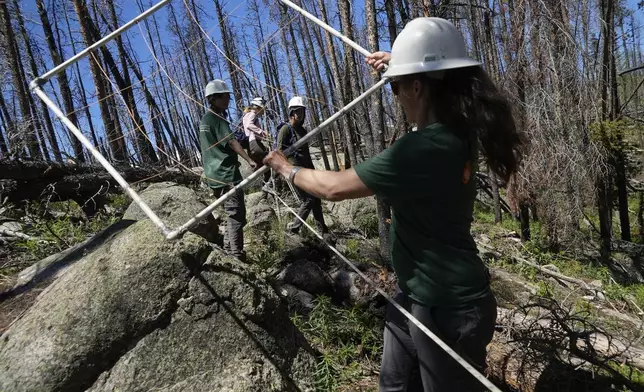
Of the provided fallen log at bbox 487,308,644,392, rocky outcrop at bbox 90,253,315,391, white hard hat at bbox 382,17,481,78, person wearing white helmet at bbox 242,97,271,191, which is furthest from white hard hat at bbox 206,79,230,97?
fallen log at bbox 487,308,644,392

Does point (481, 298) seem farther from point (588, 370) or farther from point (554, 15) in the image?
point (554, 15)

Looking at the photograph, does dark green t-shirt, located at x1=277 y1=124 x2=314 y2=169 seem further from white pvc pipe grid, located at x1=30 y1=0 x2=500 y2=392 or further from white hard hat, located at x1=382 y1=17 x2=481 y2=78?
white hard hat, located at x1=382 y1=17 x2=481 y2=78

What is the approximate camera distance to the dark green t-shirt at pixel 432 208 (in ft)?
4.89

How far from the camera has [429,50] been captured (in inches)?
A: 62.5

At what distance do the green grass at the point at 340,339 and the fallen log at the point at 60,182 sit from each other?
2.77m

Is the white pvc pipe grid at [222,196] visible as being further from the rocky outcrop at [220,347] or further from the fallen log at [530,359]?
the fallen log at [530,359]

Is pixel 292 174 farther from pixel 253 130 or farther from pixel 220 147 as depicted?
pixel 253 130

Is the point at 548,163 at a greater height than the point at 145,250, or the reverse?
the point at 145,250

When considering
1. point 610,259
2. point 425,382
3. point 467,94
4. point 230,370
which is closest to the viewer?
point 467,94

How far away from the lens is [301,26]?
2041 cm

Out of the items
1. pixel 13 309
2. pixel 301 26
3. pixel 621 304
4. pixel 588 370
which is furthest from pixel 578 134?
pixel 301 26

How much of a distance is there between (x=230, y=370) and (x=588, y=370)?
7.98 ft

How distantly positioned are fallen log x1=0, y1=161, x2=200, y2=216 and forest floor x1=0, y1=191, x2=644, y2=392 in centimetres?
25

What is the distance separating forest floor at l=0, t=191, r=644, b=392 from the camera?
3.18 m
